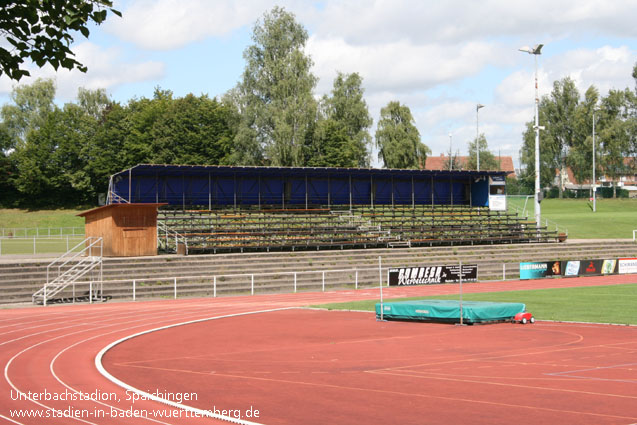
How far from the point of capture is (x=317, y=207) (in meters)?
48.5

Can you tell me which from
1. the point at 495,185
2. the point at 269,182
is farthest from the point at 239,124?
the point at 495,185

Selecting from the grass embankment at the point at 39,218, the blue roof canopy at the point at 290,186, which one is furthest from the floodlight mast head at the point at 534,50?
the grass embankment at the point at 39,218

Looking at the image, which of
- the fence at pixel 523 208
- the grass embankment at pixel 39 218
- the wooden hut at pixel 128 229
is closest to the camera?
the wooden hut at pixel 128 229

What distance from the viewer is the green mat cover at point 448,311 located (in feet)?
71.9

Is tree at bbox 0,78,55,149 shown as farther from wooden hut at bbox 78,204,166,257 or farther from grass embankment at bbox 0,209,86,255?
wooden hut at bbox 78,204,166,257

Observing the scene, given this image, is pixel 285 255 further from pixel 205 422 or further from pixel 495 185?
pixel 205 422

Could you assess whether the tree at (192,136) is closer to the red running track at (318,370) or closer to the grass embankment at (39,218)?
the grass embankment at (39,218)

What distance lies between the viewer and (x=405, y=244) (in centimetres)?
4447

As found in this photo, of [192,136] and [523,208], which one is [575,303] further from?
[192,136]

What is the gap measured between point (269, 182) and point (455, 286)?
16859 millimetres

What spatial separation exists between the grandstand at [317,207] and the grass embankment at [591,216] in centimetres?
1088

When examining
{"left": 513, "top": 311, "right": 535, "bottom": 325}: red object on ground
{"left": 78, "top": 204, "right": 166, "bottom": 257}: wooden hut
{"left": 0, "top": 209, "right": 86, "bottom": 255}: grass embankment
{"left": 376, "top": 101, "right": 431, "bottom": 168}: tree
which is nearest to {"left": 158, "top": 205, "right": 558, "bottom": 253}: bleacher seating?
{"left": 78, "top": 204, "right": 166, "bottom": 257}: wooden hut

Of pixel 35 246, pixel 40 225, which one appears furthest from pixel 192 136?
pixel 35 246

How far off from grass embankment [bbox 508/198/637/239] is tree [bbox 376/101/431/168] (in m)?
14.7
